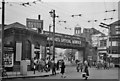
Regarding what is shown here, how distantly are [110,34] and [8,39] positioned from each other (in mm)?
44762

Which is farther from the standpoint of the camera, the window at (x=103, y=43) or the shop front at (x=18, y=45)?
the window at (x=103, y=43)

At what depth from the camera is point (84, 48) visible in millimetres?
67625

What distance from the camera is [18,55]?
28797mm

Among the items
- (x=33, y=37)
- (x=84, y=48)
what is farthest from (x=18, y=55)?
(x=84, y=48)

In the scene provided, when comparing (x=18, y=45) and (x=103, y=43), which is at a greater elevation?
(x=103, y=43)

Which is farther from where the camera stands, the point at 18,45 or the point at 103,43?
the point at 103,43

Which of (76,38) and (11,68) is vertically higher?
(76,38)

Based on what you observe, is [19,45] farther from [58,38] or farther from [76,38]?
[76,38]

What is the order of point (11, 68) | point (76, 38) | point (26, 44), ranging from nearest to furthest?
point (11, 68) < point (26, 44) < point (76, 38)

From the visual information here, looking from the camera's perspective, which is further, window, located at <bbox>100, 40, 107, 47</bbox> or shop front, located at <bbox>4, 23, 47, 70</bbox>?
window, located at <bbox>100, 40, 107, 47</bbox>

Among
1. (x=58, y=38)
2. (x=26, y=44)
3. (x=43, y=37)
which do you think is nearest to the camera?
(x=26, y=44)

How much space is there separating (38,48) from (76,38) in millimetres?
28920

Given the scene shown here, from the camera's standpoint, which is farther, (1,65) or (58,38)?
(58,38)

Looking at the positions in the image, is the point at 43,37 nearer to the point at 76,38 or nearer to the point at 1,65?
the point at 1,65
